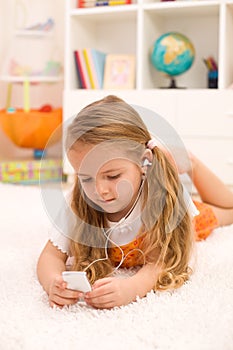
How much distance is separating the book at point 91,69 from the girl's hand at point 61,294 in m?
1.80

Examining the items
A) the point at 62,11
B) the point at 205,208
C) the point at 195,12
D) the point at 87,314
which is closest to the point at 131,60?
the point at 195,12

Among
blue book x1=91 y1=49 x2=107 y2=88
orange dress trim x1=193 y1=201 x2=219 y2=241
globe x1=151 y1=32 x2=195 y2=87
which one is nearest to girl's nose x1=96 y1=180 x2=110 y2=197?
orange dress trim x1=193 y1=201 x2=219 y2=241

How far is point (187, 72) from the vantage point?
273 centimetres

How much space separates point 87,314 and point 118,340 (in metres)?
0.11

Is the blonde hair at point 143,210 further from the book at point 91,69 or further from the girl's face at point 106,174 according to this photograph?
the book at point 91,69

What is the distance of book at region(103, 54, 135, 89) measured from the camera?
101 inches

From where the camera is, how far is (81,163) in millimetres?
921

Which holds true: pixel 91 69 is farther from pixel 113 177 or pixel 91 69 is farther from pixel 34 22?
pixel 113 177

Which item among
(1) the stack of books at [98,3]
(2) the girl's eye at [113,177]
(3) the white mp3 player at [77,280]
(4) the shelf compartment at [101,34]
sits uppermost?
(1) the stack of books at [98,3]

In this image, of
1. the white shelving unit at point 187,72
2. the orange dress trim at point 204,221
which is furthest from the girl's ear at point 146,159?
the white shelving unit at point 187,72

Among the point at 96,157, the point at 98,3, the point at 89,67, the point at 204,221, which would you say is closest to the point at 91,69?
the point at 89,67

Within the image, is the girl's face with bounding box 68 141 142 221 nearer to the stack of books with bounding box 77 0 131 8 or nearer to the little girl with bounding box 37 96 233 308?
the little girl with bounding box 37 96 233 308

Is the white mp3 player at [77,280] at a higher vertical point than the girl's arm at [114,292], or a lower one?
higher

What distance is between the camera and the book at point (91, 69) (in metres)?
2.61
